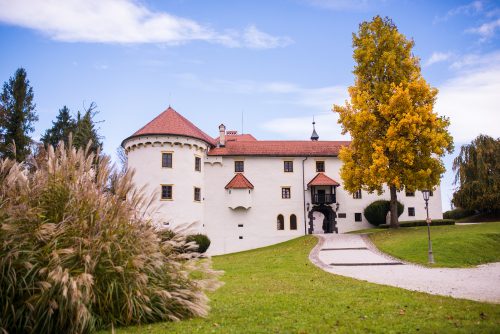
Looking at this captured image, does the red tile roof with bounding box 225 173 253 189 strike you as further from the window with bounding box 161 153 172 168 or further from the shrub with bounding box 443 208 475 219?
the shrub with bounding box 443 208 475 219

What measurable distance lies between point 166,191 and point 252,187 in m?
7.53

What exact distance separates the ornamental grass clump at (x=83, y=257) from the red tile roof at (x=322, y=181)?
26.9m

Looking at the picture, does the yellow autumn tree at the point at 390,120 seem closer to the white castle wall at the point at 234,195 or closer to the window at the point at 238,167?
the white castle wall at the point at 234,195

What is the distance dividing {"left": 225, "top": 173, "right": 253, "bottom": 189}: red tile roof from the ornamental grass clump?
1004 inches

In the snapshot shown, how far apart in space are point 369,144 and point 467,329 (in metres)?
22.6

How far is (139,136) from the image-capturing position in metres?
30.9

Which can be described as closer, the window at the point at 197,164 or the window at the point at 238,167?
the window at the point at 197,164

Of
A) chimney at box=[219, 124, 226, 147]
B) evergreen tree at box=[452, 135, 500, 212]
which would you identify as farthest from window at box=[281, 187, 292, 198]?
evergreen tree at box=[452, 135, 500, 212]

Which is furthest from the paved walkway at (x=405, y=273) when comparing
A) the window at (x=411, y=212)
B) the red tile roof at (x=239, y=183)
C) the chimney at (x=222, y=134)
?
the chimney at (x=222, y=134)

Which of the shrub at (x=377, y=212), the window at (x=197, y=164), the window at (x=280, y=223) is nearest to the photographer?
the window at (x=197, y=164)

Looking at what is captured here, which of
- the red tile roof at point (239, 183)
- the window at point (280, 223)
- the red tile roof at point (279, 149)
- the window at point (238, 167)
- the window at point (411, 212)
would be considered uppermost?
the red tile roof at point (279, 149)

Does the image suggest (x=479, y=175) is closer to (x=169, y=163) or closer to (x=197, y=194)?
(x=197, y=194)

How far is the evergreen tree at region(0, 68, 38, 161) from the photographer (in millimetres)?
29984

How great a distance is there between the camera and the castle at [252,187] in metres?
31.3
